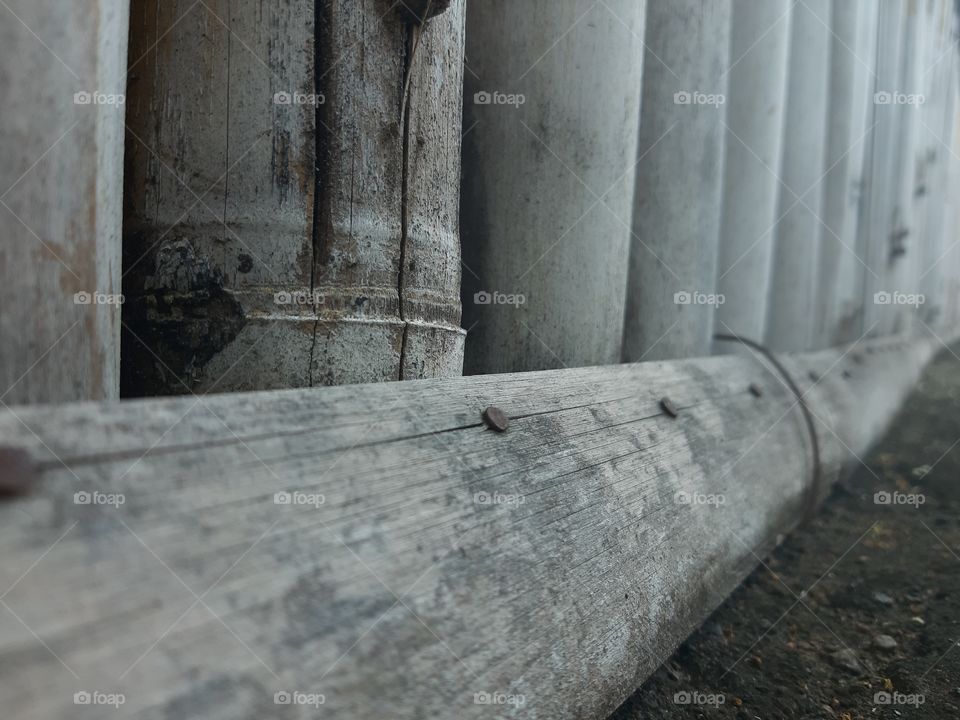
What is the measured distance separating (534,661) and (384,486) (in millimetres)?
300

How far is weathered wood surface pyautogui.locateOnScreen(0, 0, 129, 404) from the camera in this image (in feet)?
3.37

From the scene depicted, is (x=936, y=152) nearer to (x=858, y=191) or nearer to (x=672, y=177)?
(x=858, y=191)

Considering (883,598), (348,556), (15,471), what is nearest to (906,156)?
(883,598)

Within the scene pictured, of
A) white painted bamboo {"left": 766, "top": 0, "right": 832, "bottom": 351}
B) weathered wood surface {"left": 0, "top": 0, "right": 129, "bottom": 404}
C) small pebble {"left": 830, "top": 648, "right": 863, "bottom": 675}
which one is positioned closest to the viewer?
weathered wood surface {"left": 0, "top": 0, "right": 129, "bottom": 404}

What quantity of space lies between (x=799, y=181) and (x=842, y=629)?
242 cm

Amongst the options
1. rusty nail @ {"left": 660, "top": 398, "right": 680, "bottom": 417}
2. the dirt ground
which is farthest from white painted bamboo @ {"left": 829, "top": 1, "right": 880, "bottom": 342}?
rusty nail @ {"left": 660, "top": 398, "right": 680, "bottom": 417}

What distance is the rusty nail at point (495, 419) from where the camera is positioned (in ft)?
4.30

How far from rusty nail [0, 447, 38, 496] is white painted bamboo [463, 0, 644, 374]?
1.43m

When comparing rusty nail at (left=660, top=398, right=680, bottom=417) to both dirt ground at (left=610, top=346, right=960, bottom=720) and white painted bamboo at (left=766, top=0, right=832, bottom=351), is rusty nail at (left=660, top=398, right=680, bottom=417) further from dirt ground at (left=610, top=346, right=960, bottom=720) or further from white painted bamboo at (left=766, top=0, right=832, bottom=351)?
white painted bamboo at (left=766, top=0, right=832, bottom=351)

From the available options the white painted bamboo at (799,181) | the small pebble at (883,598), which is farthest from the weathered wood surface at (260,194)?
the white painted bamboo at (799,181)

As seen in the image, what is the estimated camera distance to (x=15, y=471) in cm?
74

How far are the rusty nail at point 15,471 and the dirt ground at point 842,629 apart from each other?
1.05 metres

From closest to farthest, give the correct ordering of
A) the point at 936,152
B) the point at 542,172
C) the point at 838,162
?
the point at 542,172, the point at 838,162, the point at 936,152

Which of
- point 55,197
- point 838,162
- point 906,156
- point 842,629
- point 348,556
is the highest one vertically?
point 906,156
